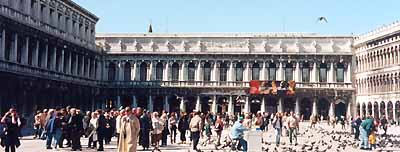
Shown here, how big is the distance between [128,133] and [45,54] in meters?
33.0

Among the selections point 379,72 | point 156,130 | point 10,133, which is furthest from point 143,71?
point 10,133

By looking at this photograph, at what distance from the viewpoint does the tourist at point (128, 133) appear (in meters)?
15.7

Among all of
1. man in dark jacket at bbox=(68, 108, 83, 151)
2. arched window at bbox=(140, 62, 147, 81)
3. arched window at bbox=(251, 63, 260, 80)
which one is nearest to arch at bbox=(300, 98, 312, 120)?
arched window at bbox=(251, 63, 260, 80)

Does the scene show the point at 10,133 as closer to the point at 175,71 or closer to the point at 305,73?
the point at 175,71

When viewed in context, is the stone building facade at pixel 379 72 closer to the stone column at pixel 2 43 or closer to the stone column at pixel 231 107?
the stone column at pixel 231 107

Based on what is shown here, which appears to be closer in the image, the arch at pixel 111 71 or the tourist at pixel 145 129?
the tourist at pixel 145 129

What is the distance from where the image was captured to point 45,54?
46.8 metres

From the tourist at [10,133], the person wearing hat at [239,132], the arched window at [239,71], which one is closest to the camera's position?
the tourist at [10,133]

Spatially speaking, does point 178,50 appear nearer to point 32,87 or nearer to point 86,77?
point 86,77

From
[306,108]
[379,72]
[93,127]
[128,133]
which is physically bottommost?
[306,108]

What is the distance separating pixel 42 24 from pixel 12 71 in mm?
7966

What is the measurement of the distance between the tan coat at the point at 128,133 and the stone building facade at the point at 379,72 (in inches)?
1759

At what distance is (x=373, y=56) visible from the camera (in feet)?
208

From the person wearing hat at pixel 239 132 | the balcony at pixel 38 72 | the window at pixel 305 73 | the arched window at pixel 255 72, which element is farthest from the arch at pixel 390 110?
the person wearing hat at pixel 239 132
